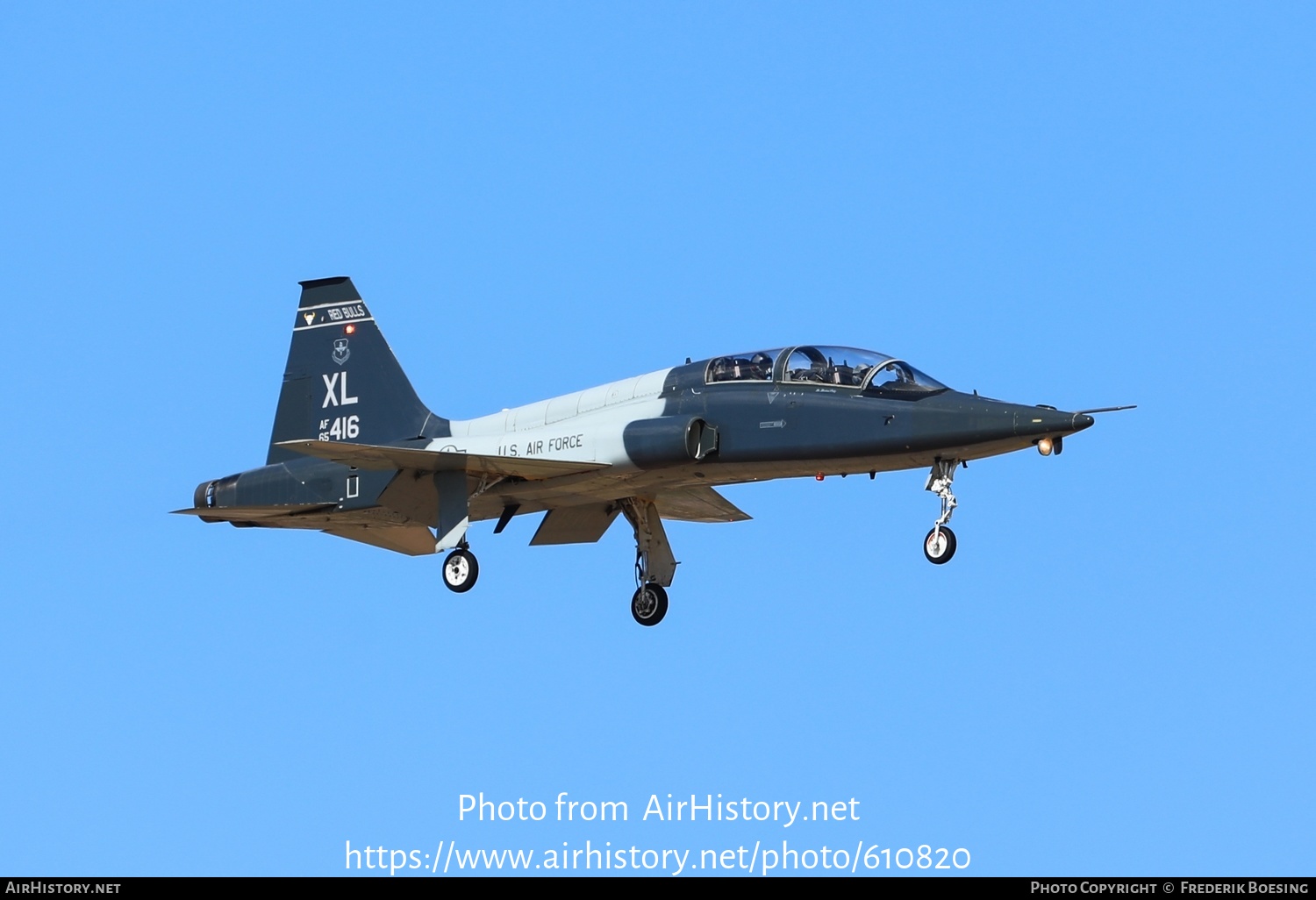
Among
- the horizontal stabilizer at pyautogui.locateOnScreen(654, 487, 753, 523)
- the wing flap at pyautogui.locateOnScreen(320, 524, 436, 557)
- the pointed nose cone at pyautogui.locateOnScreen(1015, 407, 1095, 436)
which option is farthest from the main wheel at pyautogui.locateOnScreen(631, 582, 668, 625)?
the pointed nose cone at pyautogui.locateOnScreen(1015, 407, 1095, 436)

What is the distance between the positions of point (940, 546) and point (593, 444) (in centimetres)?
575

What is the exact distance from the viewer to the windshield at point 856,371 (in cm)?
2875

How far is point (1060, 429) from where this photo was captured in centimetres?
2719

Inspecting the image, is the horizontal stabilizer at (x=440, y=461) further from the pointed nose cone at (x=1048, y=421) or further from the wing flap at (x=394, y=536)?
the pointed nose cone at (x=1048, y=421)

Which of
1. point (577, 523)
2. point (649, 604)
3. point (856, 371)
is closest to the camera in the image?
point (856, 371)

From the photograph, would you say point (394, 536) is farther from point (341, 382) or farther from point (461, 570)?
point (461, 570)

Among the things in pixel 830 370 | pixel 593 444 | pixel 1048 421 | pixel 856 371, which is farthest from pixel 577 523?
pixel 1048 421

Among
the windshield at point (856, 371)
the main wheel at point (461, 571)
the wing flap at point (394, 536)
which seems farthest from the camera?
the wing flap at point (394, 536)

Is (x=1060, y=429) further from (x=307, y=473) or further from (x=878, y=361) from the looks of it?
(x=307, y=473)

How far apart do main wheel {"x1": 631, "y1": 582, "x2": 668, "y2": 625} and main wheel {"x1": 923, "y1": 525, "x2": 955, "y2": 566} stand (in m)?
6.28

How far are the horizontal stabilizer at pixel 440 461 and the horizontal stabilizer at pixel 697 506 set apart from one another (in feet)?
9.87

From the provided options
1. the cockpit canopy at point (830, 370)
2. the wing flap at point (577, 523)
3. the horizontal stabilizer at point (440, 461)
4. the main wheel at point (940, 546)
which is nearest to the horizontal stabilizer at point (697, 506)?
the wing flap at point (577, 523)

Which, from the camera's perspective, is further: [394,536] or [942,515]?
[394,536]

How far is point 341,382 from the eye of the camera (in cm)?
3475
